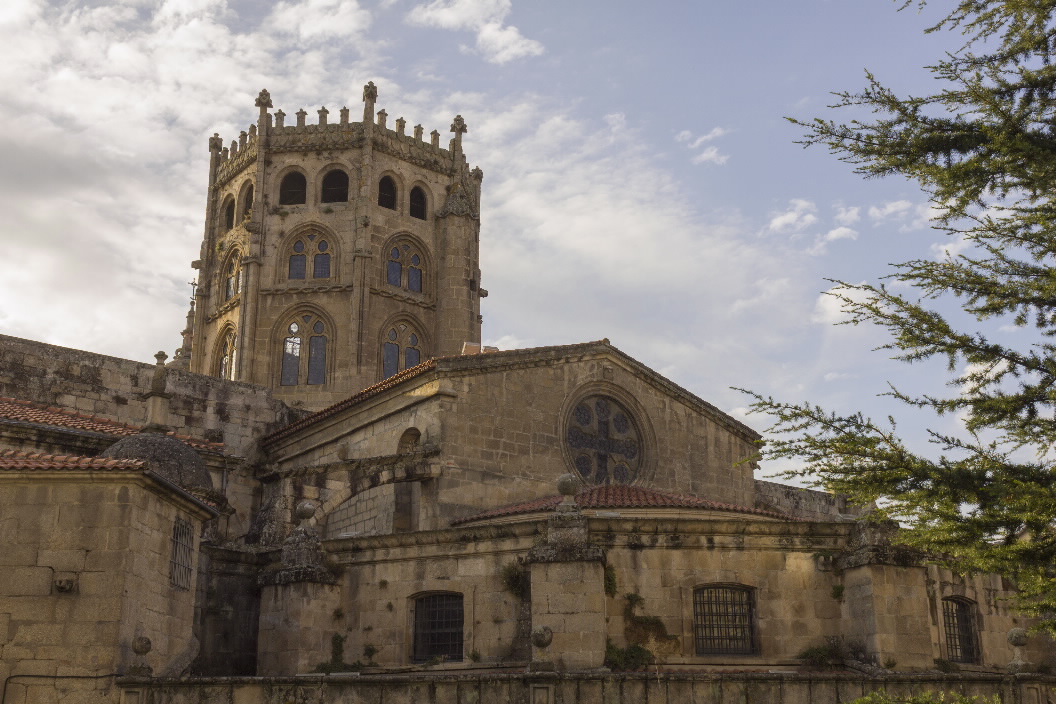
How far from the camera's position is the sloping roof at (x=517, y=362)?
25.9 metres

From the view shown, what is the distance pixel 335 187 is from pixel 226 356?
287 inches

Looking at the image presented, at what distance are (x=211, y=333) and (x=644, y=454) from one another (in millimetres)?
21286

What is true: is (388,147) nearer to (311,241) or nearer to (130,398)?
(311,241)

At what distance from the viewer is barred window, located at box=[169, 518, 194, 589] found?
61.4 ft

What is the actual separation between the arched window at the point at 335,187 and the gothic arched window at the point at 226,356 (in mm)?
5987

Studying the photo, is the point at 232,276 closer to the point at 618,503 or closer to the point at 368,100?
the point at 368,100

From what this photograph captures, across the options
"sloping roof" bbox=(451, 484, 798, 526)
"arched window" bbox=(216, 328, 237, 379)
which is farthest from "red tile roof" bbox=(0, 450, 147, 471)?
"arched window" bbox=(216, 328, 237, 379)

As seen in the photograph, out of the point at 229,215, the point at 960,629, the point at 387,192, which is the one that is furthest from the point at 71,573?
the point at 229,215

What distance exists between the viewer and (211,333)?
43250mm

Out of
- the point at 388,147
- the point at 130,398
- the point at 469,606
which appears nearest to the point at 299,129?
the point at 388,147

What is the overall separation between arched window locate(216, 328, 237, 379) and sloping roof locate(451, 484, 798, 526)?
19.5 metres

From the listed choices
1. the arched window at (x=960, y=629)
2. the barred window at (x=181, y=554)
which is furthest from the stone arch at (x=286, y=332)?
the arched window at (x=960, y=629)

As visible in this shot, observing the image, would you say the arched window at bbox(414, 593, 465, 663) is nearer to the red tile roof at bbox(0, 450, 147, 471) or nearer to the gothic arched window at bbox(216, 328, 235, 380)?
the red tile roof at bbox(0, 450, 147, 471)

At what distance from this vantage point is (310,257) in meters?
41.6
